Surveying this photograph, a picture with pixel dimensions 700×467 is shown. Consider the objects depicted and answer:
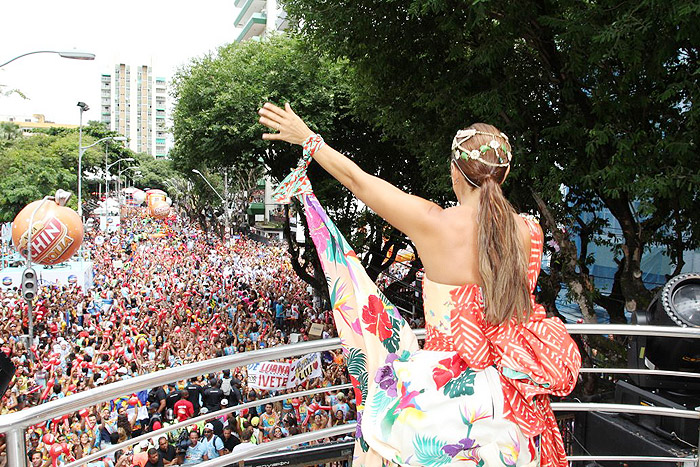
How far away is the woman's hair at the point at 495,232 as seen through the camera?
1.78 m

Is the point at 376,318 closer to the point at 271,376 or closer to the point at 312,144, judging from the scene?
the point at 312,144

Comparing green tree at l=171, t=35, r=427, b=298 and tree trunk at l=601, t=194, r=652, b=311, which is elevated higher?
green tree at l=171, t=35, r=427, b=298

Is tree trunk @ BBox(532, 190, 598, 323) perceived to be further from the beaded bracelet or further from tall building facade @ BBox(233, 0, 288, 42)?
tall building facade @ BBox(233, 0, 288, 42)

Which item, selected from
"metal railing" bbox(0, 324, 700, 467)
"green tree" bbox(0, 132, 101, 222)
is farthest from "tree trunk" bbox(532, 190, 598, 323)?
"green tree" bbox(0, 132, 101, 222)

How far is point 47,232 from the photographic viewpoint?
45.4 feet

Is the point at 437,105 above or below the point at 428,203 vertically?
above

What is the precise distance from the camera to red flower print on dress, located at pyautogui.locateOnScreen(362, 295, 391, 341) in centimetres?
214

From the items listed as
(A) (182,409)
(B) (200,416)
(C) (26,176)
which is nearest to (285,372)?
(A) (182,409)

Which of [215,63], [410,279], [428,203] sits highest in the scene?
[215,63]

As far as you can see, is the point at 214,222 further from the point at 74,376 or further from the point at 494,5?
the point at 494,5

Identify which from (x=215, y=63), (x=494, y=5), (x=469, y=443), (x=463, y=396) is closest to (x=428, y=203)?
(x=463, y=396)

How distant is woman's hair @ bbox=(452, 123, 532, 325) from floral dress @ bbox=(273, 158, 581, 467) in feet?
0.21

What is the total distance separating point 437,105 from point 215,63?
32.6 ft

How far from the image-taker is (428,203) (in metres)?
1.88
